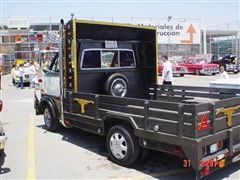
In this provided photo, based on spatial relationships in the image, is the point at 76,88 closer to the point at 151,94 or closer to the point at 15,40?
the point at 151,94

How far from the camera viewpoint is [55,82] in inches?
322

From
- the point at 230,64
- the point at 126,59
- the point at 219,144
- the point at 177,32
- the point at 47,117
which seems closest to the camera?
the point at 219,144

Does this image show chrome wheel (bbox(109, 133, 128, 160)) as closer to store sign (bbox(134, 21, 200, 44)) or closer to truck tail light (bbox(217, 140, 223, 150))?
truck tail light (bbox(217, 140, 223, 150))

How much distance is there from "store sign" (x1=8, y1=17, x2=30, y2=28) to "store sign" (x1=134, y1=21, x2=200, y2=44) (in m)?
12.8

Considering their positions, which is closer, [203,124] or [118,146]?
[203,124]

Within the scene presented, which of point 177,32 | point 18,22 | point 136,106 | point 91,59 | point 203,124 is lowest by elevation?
point 203,124

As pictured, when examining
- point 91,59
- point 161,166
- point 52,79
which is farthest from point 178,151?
point 52,79

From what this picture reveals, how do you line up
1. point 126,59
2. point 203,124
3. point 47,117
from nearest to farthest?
point 203,124 → point 126,59 → point 47,117

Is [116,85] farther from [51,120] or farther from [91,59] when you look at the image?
[51,120]

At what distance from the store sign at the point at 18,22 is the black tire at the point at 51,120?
29.3 metres

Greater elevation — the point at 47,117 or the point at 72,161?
the point at 47,117

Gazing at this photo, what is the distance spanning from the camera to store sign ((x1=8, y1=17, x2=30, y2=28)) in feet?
118

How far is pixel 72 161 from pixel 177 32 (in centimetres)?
3339

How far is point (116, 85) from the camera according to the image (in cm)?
768
